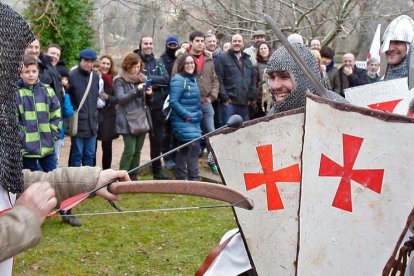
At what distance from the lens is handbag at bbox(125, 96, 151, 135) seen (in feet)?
24.3

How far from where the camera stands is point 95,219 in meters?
6.41

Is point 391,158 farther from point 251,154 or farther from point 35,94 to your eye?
point 35,94

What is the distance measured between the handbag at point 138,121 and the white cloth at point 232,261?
14.0 feet

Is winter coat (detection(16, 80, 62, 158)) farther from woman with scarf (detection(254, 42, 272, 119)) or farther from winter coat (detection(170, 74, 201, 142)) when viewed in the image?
woman with scarf (detection(254, 42, 272, 119))

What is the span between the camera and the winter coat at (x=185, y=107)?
746cm

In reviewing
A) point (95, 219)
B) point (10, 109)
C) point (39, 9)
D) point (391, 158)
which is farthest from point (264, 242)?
point (39, 9)

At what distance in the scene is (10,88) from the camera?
2090 millimetres

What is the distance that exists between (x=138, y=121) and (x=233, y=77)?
69.7 inches

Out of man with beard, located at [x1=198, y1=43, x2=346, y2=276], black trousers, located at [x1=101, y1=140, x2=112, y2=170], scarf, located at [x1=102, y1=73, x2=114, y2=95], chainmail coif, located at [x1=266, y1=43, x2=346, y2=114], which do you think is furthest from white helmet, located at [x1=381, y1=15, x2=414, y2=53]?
black trousers, located at [x1=101, y1=140, x2=112, y2=170]

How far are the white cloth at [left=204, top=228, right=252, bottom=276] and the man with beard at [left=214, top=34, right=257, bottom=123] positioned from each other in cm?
546

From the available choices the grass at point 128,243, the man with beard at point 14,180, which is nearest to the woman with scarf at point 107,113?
the grass at point 128,243

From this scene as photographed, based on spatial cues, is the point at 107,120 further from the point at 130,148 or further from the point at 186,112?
the point at 186,112

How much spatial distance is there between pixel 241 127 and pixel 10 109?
117 centimetres

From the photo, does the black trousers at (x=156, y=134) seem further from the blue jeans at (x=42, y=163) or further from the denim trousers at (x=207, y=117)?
the blue jeans at (x=42, y=163)
